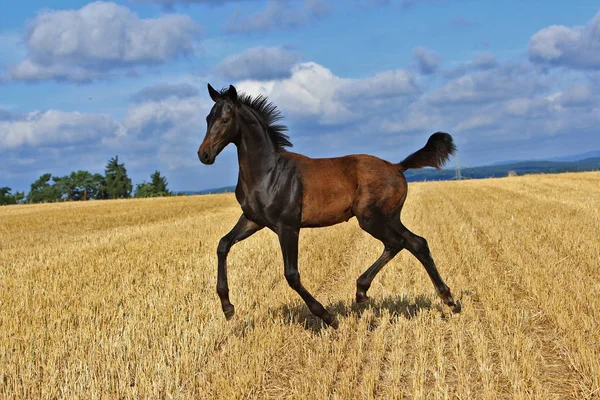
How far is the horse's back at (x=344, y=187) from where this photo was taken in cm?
616

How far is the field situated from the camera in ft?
15.6

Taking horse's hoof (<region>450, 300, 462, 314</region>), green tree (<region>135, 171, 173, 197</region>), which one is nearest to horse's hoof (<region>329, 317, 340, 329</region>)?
horse's hoof (<region>450, 300, 462, 314</region>)

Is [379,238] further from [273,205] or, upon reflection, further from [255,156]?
[255,156]

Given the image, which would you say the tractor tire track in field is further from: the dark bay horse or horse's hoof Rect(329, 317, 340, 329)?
horse's hoof Rect(329, 317, 340, 329)

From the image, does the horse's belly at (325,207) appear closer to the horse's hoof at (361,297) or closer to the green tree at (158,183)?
the horse's hoof at (361,297)

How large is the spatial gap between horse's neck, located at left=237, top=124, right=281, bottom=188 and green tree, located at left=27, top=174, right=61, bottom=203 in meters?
74.0

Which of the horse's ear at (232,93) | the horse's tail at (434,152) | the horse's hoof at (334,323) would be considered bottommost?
the horse's hoof at (334,323)

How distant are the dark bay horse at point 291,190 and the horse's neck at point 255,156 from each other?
0.04 feet

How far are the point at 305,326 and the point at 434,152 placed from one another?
2.98 meters

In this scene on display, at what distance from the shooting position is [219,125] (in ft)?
19.0

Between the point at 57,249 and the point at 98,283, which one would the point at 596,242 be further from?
the point at 57,249

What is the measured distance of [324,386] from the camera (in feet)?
14.8

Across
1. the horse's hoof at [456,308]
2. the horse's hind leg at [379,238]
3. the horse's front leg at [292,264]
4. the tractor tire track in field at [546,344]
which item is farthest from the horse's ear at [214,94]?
the tractor tire track in field at [546,344]

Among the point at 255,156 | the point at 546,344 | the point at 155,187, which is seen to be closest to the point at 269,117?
the point at 255,156
